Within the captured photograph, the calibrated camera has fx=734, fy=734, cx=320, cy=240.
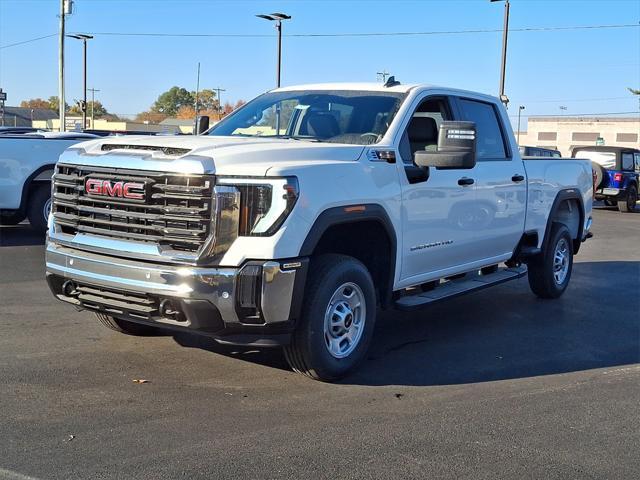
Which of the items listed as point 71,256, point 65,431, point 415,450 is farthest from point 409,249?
point 65,431

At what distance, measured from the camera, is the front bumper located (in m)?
4.50

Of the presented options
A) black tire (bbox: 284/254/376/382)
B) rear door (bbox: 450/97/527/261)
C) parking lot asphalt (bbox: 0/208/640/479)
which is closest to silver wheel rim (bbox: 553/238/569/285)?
rear door (bbox: 450/97/527/261)

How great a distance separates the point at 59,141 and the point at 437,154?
804cm

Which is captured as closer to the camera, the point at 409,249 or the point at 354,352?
the point at 354,352

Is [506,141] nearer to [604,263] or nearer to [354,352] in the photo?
[354,352]

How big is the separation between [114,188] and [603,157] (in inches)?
853

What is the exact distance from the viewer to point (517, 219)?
293 inches

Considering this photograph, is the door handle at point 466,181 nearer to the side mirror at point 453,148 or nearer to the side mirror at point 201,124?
the side mirror at point 453,148

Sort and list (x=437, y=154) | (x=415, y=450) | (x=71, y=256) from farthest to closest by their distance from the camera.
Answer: (x=437, y=154)
(x=71, y=256)
(x=415, y=450)

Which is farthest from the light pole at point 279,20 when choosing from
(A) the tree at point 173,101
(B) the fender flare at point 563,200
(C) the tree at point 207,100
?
(A) the tree at point 173,101

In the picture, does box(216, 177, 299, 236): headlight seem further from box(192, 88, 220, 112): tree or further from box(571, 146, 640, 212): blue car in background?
box(192, 88, 220, 112): tree

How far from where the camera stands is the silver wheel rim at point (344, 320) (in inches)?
201

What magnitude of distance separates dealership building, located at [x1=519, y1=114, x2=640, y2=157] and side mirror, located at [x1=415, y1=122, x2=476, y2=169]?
72716 millimetres

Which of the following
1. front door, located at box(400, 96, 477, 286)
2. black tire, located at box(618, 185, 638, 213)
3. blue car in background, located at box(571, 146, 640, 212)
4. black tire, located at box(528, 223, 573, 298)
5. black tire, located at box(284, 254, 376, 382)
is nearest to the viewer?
black tire, located at box(284, 254, 376, 382)
